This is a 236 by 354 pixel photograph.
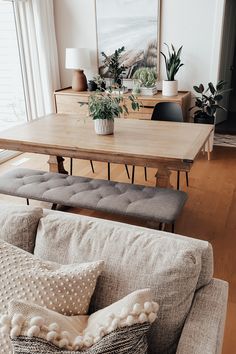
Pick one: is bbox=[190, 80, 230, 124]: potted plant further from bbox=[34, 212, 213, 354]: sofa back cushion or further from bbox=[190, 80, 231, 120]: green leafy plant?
bbox=[34, 212, 213, 354]: sofa back cushion

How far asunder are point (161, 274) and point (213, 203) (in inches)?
84.0

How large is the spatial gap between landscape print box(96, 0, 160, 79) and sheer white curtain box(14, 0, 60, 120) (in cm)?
69

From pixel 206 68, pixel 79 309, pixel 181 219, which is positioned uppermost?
pixel 206 68

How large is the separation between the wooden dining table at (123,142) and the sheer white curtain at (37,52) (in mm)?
1751

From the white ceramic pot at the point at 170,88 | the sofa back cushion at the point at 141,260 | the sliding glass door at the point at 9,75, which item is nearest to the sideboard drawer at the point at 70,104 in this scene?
the sliding glass door at the point at 9,75

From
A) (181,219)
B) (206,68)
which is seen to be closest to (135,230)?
(181,219)

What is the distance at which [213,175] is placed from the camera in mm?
3654

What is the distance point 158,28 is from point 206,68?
795 mm

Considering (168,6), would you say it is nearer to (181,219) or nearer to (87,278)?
(181,219)

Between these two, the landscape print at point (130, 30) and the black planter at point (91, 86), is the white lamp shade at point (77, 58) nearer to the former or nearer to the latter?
the black planter at point (91, 86)

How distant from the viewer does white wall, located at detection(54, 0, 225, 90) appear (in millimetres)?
4078

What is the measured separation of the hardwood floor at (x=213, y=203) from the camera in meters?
2.17

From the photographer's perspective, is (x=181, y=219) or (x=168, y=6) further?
(x=168, y=6)

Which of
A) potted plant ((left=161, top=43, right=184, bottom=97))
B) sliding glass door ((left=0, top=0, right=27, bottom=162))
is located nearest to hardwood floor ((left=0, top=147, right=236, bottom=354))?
sliding glass door ((left=0, top=0, right=27, bottom=162))
